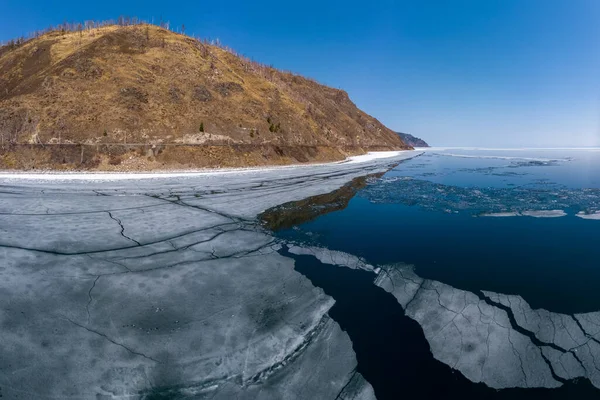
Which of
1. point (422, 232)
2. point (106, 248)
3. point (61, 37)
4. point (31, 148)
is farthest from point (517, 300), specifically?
point (61, 37)

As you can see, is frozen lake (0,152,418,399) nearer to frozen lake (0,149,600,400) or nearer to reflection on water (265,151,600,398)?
frozen lake (0,149,600,400)

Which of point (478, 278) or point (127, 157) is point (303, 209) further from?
point (127, 157)

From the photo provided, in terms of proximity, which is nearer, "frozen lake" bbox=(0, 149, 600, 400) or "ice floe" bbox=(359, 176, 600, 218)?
"frozen lake" bbox=(0, 149, 600, 400)

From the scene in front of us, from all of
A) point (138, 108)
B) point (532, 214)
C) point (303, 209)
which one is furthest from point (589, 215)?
point (138, 108)

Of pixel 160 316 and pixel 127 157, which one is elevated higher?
pixel 127 157

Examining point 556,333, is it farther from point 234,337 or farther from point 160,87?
point 160,87

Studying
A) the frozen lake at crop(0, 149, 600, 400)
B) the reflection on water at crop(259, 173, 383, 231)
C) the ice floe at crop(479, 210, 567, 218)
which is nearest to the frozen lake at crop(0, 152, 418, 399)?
the frozen lake at crop(0, 149, 600, 400)

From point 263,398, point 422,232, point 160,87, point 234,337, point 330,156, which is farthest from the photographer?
point 330,156

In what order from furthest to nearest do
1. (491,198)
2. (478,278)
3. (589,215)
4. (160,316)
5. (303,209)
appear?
1. (491,198)
2. (303,209)
3. (589,215)
4. (478,278)
5. (160,316)
